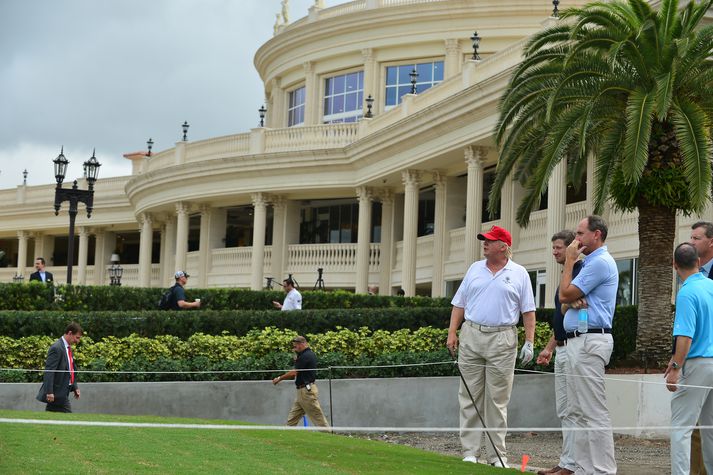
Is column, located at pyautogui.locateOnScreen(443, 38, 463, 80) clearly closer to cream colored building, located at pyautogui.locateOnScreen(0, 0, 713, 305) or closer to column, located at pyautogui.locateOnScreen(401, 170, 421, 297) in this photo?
cream colored building, located at pyautogui.locateOnScreen(0, 0, 713, 305)

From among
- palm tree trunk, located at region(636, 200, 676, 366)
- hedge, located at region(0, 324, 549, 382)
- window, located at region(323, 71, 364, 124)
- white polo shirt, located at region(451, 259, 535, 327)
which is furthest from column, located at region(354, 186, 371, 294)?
white polo shirt, located at region(451, 259, 535, 327)

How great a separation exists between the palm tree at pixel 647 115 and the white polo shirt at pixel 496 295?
6.38 m

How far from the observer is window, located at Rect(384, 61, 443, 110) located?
43.3 m

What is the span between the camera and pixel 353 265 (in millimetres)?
38094

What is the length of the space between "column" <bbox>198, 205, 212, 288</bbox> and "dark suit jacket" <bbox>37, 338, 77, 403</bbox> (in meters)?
27.5

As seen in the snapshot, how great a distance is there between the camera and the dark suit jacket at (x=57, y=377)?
14.3m

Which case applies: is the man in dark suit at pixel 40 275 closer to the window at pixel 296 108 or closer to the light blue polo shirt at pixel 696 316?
the light blue polo shirt at pixel 696 316

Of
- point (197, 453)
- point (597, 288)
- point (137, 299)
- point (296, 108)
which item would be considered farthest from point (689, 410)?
point (296, 108)

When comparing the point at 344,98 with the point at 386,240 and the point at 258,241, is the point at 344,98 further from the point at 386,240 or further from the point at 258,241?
the point at 386,240

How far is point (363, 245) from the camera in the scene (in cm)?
3653

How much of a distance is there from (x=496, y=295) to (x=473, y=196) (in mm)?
18828

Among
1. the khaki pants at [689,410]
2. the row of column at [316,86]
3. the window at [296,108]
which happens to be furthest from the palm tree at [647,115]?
the window at [296,108]

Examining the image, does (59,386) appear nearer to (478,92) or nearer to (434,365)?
(434,365)

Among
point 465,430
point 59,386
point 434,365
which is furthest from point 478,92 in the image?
point 465,430
